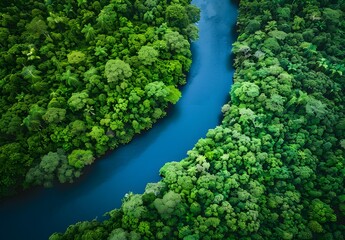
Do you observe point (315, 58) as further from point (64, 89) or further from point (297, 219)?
point (64, 89)

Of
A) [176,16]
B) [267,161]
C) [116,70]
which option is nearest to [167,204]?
[267,161]

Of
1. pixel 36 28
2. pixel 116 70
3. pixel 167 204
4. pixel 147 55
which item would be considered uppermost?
pixel 36 28

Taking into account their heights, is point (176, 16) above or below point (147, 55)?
above

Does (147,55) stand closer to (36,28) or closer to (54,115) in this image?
(54,115)

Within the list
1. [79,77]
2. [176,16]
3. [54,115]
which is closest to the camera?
[54,115]

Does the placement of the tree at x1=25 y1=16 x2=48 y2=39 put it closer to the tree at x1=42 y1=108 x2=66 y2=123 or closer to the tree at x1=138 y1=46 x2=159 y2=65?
the tree at x1=42 y1=108 x2=66 y2=123

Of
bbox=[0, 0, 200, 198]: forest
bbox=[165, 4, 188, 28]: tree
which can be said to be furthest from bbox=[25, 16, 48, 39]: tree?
bbox=[165, 4, 188, 28]: tree
